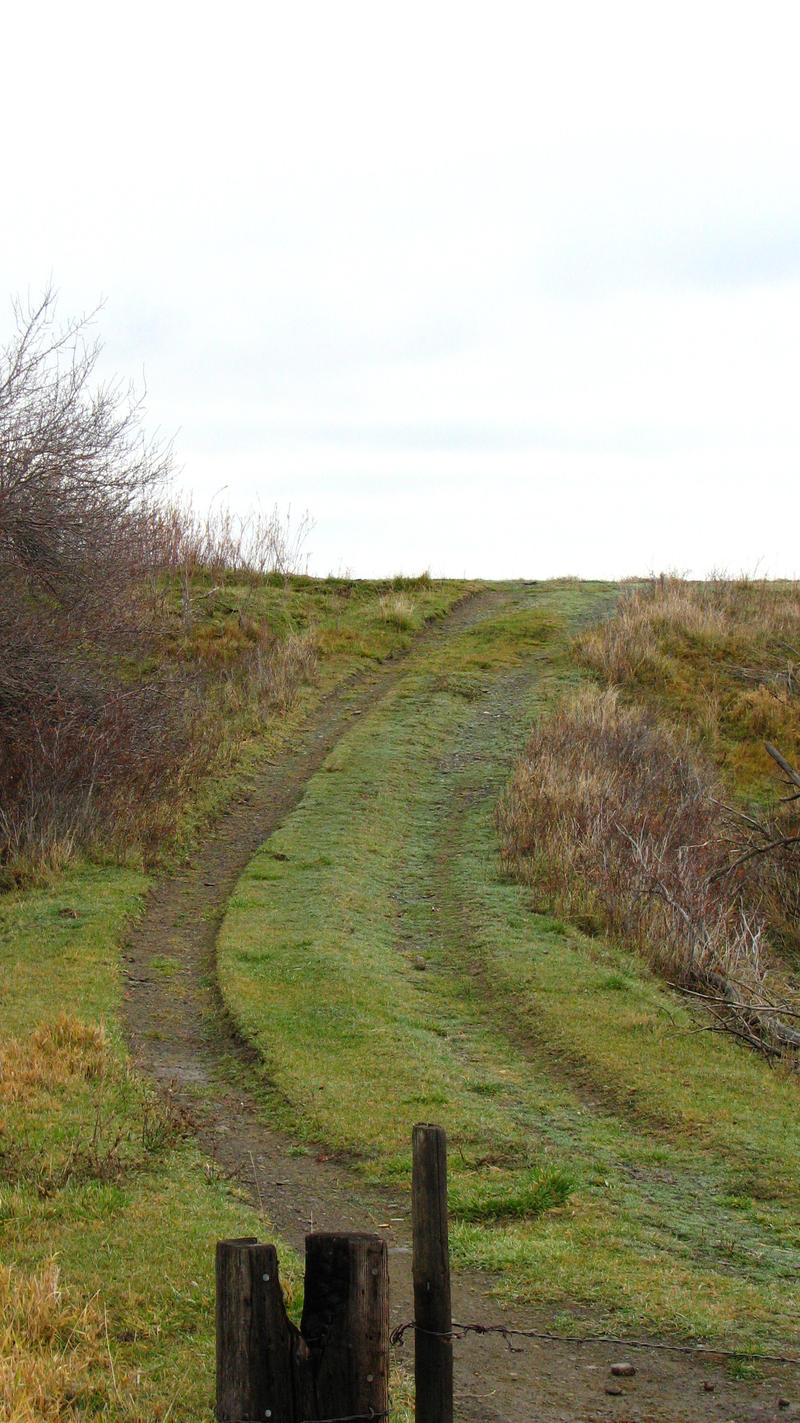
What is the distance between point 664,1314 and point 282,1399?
2387mm

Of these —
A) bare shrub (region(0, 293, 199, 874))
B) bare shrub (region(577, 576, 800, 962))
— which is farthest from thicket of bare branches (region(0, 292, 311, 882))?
A: bare shrub (region(577, 576, 800, 962))

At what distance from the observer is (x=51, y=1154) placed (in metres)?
6.40

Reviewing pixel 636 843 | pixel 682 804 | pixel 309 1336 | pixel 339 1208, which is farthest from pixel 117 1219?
pixel 682 804

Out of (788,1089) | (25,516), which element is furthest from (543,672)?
(788,1089)

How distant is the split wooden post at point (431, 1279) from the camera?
10.7ft

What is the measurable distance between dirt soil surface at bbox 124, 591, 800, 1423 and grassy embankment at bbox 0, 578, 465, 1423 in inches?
11.0

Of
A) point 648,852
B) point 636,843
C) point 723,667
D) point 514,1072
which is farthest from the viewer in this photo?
point 723,667

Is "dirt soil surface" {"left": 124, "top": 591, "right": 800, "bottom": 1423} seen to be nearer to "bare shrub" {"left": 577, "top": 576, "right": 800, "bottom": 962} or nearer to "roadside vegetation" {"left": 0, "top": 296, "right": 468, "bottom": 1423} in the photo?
"roadside vegetation" {"left": 0, "top": 296, "right": 468, "bottom": 1423}

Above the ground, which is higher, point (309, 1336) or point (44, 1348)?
point (309, 1336)

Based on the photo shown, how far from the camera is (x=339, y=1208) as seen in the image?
20.7 feet

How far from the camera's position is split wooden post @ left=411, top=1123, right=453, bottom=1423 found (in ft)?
10.7

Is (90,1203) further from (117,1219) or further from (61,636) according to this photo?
(61,636)

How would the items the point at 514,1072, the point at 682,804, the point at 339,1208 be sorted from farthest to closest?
the point at 682,804 < the point at 514,1072 < the point at 339,1208

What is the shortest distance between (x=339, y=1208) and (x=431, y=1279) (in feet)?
10.5
